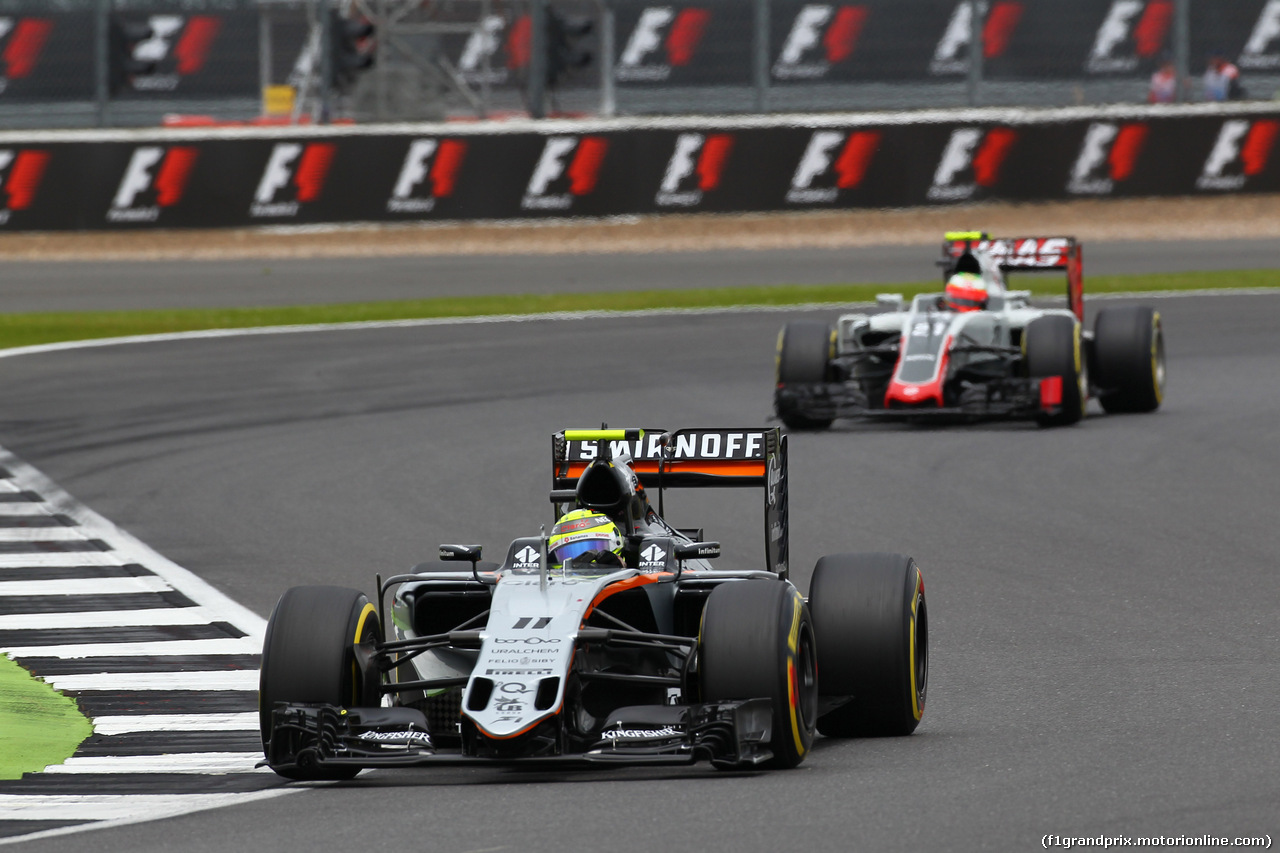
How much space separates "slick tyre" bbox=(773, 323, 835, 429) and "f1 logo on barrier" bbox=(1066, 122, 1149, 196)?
49.4 ft

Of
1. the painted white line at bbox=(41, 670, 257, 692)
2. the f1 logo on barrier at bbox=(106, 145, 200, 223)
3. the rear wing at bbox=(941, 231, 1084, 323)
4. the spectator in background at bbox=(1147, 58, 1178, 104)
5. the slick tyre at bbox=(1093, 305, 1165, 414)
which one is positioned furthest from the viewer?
the spectator in background at bbox=(1147, 58, 1178, 104)

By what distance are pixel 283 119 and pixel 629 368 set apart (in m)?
12.7

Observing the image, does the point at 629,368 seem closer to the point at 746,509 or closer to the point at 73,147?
the point at 746,509

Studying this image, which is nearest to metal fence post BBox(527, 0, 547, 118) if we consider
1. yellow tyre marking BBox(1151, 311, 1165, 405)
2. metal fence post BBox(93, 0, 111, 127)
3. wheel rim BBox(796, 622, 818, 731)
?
metal fence post BBox(93, 0, 111, 127)

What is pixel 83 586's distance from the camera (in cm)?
1168

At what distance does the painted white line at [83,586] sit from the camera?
37.8 ft

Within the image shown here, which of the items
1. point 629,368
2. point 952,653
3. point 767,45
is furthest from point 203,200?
point 952,653

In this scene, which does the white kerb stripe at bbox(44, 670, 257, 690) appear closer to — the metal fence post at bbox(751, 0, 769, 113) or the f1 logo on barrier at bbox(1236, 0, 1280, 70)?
the metal fence post at bbox(751, 0, 769, 113)

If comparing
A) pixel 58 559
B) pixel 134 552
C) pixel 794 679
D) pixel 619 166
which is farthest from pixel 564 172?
pixel 794 679

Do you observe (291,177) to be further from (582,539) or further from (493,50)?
(582,539)

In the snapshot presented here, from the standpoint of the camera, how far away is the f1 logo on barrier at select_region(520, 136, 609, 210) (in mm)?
31812

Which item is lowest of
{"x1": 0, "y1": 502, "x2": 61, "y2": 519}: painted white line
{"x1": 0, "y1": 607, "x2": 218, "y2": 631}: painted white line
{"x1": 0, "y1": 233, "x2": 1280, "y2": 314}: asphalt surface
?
{"x1": 0, "y1": 233, "x2": 1280, "y2": 314}: asphalt surface

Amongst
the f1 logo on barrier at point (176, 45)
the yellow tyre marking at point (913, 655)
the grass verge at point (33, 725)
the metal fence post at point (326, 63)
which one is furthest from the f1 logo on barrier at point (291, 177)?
the yellow tyre marking at point (913, 655)

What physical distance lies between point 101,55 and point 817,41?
10342 mm
